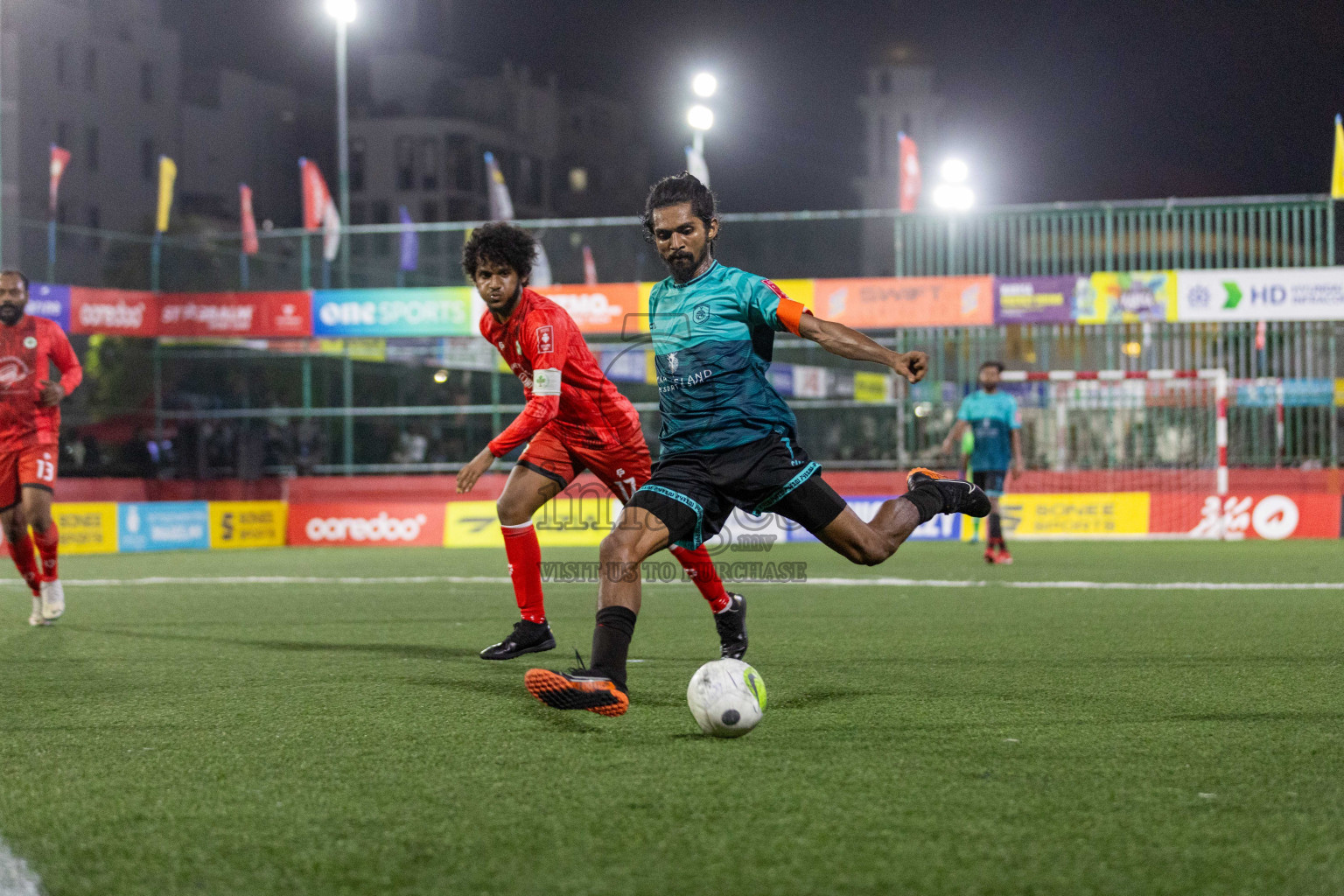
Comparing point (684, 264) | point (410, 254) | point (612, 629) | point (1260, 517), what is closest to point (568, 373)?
point (684, 264)

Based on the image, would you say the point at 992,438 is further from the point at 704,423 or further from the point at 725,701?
the point at 725,701

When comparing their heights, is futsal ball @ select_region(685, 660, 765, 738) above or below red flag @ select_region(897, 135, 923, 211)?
below

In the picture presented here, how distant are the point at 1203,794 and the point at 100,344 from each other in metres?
32.4

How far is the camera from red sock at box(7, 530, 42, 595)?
880 cm

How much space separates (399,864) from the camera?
116 inches

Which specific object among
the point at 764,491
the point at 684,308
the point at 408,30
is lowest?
the point at 764,491

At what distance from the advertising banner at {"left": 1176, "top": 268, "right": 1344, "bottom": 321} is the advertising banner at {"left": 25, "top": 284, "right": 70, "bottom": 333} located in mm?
18173

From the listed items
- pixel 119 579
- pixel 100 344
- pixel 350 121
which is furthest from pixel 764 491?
pixel 350 121

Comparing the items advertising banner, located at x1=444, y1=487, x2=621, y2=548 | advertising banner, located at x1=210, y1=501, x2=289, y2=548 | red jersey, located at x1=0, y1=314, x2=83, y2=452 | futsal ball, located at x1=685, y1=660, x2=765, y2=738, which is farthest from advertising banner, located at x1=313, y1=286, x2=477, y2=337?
futsal ball, located at x1=685, y1=660, x2=765, y2=738

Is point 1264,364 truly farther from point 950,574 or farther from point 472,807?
point 472,807

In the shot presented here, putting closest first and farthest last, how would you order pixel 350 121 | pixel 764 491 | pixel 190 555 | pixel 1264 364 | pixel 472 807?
pixel 472 807, pixel 764 491, pixel 190 555, pixel 1264 364, pixel 350 121

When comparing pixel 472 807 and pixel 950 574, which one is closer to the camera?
pixel 472 807

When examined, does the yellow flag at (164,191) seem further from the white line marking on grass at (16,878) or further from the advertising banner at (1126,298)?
the white line marking on grass at (16,878)

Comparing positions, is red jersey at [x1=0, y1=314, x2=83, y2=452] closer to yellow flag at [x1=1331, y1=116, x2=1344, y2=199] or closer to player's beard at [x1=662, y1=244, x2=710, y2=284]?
player's beard at [x1=662, y1=244, x2=710, y2=284]
